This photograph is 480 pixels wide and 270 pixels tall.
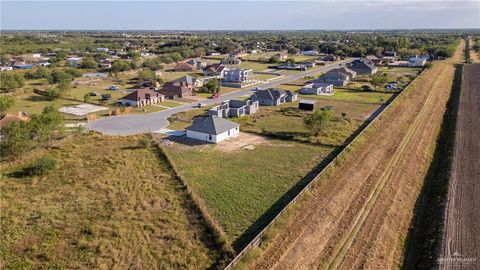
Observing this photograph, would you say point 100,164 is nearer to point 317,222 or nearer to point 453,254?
point 317,222

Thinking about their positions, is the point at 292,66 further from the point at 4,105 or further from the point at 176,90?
the point at 4,105

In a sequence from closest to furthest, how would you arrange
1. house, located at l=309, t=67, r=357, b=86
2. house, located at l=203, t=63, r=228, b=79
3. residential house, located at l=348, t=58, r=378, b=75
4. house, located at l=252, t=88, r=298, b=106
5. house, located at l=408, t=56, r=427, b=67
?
house, located at l=252, t=88, r=298, b=106
house, located at l=309, t=67, r=357, b=86
house, located at l=203, t=63, r=228, b=79
residential house, located at l=348, t=58, r=378, b=75
house, located at l=408, t=56, r=427, b=67

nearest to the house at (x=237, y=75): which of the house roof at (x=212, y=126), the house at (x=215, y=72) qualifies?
the house at (x=215, y=72)

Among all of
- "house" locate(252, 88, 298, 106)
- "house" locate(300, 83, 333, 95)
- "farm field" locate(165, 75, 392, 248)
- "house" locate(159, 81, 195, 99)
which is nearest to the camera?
"farm field" locate(165, 75, 392, 248)

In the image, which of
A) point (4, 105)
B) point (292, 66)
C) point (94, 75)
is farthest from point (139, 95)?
point (292, 66)

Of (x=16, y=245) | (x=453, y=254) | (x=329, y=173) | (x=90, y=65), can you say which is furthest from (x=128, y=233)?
(x=90, y=65)

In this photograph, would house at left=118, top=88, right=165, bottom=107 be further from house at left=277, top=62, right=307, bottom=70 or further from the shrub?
house at left=277, top=62, right=307, bottom=70

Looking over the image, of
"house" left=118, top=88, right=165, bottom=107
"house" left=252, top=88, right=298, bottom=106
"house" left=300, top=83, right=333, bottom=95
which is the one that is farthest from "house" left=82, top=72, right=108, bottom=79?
"house" left=300, top=83, right=333, bottom=95
